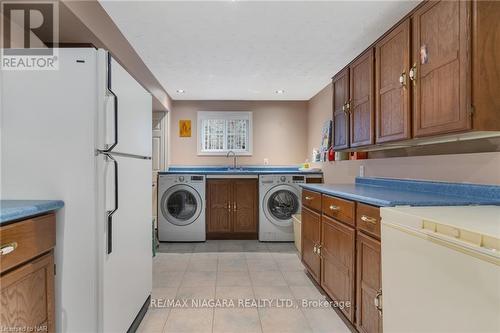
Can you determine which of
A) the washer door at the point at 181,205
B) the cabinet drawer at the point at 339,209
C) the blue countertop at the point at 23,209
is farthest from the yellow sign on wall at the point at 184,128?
the blue countertop at the point at 23,209

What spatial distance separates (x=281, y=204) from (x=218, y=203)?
3.04 ft

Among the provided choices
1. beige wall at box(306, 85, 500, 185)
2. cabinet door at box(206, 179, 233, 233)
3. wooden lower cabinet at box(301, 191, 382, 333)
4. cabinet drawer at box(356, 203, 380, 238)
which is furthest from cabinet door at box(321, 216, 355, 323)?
cabinet door at box(206, 179, 233, 233)

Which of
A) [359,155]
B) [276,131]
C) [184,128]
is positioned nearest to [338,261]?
[359,155]

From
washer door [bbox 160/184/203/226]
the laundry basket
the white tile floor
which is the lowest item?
the white tile floor

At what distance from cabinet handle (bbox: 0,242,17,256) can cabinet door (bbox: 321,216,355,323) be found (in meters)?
1.68

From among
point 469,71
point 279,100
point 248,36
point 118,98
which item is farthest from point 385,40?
point 279,100

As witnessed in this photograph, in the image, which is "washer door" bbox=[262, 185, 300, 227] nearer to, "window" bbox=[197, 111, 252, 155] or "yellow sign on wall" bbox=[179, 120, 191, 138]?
"window" bbox=[197, 111, 252, 155]

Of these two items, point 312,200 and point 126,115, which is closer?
point 126,115

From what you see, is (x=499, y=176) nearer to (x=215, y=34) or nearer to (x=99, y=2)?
(x=215, y=34)

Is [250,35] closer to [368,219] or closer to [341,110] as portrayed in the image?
[341,110]

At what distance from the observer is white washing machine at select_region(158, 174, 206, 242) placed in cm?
398

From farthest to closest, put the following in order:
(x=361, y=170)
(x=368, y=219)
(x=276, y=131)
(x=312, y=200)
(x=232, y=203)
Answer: (x=276, y=131) → (x=232, y=203) → (x=361, y=170) → (x=312, y=200) → (x=368, y=219)

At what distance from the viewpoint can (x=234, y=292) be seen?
2436 mm

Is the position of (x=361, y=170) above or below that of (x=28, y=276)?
above
